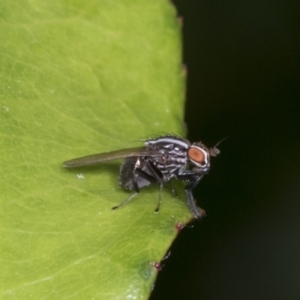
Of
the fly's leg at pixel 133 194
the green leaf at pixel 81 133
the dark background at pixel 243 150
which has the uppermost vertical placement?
the green leaf at pixel 81 133

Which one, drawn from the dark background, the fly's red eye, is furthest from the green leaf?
the dark background

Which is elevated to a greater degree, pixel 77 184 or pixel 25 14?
pixel 25 14

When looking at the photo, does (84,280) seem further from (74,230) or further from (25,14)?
(25,14)

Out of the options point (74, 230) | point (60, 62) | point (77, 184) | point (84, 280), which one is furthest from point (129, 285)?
point (60, 62)

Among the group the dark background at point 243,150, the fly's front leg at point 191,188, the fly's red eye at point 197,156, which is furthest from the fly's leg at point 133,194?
the dark background at point 243,150

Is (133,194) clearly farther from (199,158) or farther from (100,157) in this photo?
(199,158)

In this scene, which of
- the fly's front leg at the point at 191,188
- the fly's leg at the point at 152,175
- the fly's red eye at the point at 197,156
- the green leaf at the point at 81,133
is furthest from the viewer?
the fly's red eye at the point at 197,156

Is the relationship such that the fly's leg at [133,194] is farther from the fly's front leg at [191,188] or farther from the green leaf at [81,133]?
the fly's front leg at [191,188]
